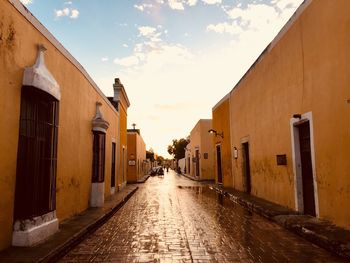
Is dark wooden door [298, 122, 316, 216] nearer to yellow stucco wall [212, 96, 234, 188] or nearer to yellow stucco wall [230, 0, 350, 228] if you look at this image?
yellow stucco wall [230, 0, 350, 228]

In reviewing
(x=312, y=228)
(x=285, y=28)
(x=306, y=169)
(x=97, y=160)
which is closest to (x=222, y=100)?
(x=285, y=28)

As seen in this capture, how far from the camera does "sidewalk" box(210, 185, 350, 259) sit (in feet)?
17.0

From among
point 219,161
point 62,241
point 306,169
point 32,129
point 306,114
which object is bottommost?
point 62,241

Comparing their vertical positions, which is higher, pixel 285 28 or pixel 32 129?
pixel 285 28

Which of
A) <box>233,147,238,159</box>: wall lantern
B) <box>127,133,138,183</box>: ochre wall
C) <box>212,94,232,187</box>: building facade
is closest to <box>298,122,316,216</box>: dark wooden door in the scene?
<box>233,147,238,159</box>: wall lantern

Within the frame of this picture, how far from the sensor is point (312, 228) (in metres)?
6.35

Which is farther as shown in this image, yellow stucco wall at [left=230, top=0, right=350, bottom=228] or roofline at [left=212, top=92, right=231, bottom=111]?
roofline at [left=212, top=92, right=231, bottom=111]

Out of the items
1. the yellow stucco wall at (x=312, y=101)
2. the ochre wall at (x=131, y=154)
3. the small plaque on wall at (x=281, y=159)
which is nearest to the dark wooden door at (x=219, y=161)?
the yellow stucco wall at (x=312, y=101)

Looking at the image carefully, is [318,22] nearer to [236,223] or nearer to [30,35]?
[236,223]

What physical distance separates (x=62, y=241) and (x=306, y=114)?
6.25 m

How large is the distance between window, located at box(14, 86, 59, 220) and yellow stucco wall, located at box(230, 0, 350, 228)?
5.81 meters

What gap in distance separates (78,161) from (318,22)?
710 centimetres

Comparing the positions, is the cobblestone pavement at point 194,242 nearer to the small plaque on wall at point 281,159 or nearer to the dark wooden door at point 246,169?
the small plaque on wall at point 281,159

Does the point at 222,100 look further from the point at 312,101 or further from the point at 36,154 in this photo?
the point at 36,154
